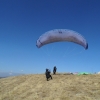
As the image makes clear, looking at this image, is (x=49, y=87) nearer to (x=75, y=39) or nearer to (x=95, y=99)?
(x=95, y=99)

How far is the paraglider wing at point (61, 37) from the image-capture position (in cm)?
3362

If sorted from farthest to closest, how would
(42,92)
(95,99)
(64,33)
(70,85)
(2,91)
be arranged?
(64,33) → (2,91) → (70,85) → (42,92) → (95,99)

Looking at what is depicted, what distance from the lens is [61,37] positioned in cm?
3450

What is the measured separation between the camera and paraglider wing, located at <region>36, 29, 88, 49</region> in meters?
33.6

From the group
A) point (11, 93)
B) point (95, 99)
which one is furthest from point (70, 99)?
point (11, 93)

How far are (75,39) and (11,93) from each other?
13.9m

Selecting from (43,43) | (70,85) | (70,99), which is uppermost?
(43,43)

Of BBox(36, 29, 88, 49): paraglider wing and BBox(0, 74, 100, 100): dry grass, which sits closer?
BBox(0, 74, 100, 100): dry grass

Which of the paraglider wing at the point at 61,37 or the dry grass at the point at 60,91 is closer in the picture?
the dry grass at the point at 60,91

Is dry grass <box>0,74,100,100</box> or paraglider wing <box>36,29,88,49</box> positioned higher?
paraglider wing <box>36,29,88,49</box>

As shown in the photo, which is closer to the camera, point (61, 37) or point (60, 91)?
point (60, 91)

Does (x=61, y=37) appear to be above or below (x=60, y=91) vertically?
above

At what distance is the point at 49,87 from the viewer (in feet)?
93.1

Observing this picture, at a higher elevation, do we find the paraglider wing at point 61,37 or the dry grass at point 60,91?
the paraglider wing at point 61,37
